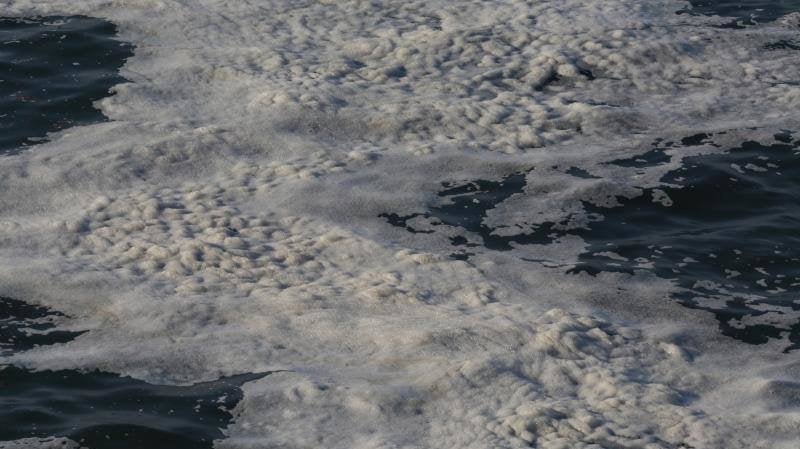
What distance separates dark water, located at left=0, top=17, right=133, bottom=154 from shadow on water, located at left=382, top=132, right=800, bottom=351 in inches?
54.1

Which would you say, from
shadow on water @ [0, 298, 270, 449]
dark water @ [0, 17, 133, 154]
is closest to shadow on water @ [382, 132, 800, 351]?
shadow on water @ [0, 298, 270, 449]

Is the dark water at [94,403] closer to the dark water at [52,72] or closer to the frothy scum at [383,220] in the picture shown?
the frothy scum at [383,220]

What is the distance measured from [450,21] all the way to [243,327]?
2102mm

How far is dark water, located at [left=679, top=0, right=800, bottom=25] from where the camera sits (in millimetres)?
4777

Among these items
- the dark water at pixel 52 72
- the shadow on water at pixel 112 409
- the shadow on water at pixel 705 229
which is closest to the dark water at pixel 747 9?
the shadow on water at pixel 705 229

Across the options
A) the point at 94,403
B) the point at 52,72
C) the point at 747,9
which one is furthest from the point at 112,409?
the point at 747,9

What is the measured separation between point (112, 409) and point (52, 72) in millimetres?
2049

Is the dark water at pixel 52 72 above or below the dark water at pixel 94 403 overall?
above

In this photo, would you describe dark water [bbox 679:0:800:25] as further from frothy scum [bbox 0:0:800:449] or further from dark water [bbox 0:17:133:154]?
dark water [bbox 0:17:133:154]

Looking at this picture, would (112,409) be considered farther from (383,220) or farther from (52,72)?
(52,72)

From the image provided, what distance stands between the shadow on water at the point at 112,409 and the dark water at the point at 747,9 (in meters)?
2.95

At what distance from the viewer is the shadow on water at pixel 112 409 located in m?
2.61

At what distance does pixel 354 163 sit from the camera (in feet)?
12.5

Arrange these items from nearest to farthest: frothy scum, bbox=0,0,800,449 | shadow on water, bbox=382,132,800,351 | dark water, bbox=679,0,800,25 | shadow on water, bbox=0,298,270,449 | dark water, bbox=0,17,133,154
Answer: shadow on water, bbox=0,298,270,449
frothy scum, bbox=0,0,800,449
shadow on water, bbox=382,132,800,351
dark water, bbox=0,17,133,154
dark water, bbox=679,0,800,25
